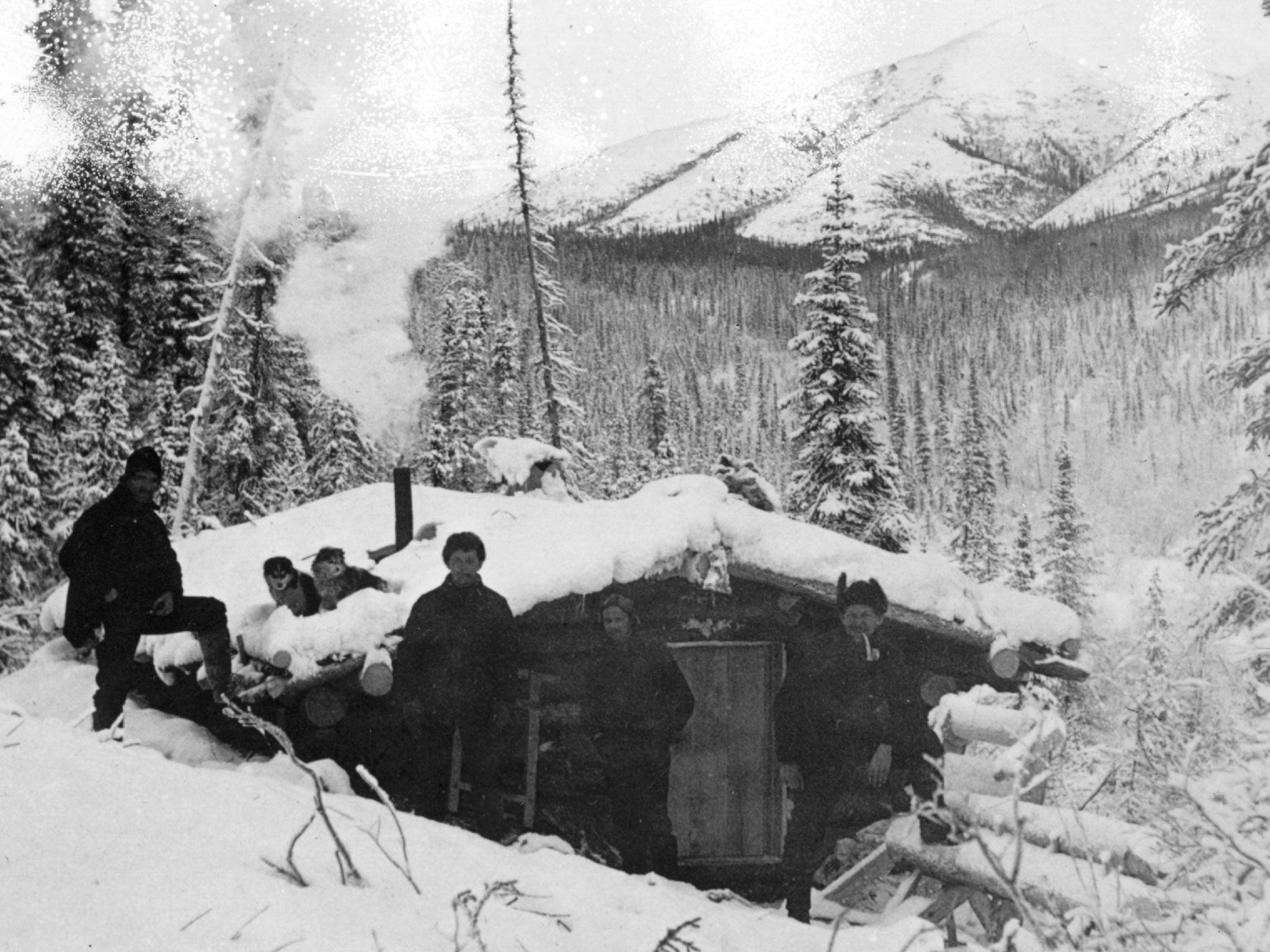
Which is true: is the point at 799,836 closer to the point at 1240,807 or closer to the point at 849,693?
the point at 849,693

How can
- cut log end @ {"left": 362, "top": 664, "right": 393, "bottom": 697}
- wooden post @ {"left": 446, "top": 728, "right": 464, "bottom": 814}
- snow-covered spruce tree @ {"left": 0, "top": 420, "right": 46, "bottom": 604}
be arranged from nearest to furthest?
cut log end @ {"left": 362, "top": 664, "right": 393, "bottom": 697}
wooden post @ {"left": 446, "top": 728, "right": 464, "bottom": 814}
snow-covered spruce tree @ {"left": 0, "top": 420, "right": 46, "bottom": 604}

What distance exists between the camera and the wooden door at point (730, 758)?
865 centimetres

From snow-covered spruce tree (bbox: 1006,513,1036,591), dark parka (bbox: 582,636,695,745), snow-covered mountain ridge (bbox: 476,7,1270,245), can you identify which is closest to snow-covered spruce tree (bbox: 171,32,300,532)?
dark parka (bbox: 582,636,695,745)

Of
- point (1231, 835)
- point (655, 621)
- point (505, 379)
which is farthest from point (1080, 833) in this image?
point (505, 379)

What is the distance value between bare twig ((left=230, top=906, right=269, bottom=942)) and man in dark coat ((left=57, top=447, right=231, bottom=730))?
3.94m

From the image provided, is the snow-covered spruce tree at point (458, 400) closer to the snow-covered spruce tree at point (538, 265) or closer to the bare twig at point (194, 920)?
the snow-covered spruce tree at point (538, 265)

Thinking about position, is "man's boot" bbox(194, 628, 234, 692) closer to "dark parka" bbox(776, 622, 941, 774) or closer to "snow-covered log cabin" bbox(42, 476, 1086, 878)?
"snow-covered log cabin" bbox(42, 476, 1086, 878)

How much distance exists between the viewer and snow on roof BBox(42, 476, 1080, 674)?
256 inches

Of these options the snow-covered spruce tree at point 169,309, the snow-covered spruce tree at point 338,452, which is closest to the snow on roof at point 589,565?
the snow-covered spruce tree at point 169,309

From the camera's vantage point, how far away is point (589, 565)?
6.87 m

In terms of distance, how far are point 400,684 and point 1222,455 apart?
82.8 m

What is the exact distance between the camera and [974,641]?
7957 millimetres

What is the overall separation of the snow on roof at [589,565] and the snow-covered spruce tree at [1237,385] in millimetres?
1734

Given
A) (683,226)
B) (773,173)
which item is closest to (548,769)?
(773,173)
